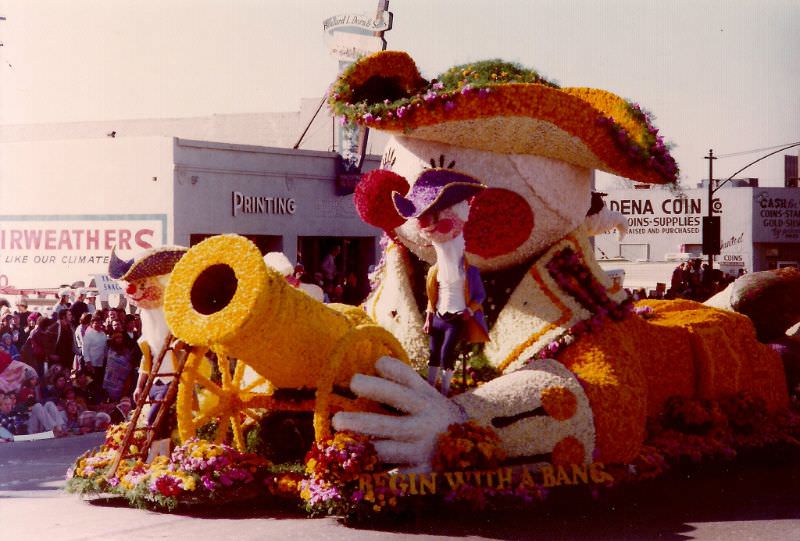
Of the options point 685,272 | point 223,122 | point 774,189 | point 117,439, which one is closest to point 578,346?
point 117,439

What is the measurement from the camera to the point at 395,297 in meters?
10.0

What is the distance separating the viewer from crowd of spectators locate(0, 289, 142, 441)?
12.9 m

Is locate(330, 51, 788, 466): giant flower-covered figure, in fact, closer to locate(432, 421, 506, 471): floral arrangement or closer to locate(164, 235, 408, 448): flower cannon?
locate(432, 421, 506, 471): floral arrangement

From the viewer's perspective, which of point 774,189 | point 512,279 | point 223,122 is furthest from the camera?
point 774,189

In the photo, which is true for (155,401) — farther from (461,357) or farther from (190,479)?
(461,357)

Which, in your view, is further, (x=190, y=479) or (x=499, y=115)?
(x=499, y=115)

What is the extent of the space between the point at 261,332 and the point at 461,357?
2240mm

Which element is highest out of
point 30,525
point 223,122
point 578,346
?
point 223,122

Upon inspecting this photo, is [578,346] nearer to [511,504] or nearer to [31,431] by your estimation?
[511,504]

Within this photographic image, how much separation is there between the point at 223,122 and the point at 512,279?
24.2 metres

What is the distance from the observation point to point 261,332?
7.94 m

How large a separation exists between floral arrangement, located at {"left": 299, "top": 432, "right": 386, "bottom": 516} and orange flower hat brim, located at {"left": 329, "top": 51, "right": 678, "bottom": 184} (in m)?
2.49

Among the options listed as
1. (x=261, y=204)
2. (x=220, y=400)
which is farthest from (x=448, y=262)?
(x=261, y=204)

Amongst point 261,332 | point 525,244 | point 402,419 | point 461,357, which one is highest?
point 525,244
